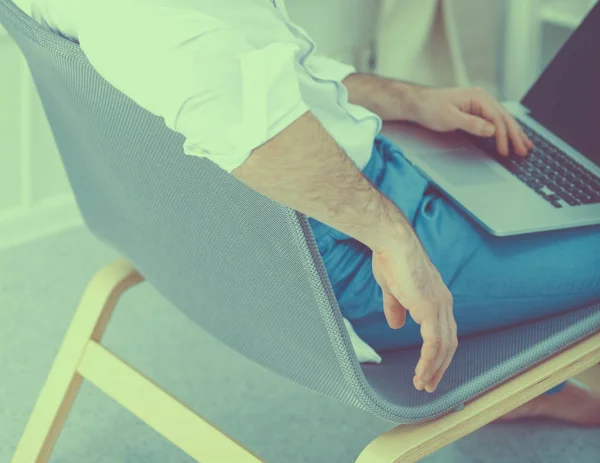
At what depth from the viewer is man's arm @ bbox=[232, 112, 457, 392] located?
2.27 feet

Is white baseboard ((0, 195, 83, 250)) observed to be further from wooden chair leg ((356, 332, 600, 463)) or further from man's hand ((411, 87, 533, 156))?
wooden chair leg ((356, 332, 600, 463))

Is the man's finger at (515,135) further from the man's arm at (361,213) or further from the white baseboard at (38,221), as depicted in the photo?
the white baseboard at (38,221)

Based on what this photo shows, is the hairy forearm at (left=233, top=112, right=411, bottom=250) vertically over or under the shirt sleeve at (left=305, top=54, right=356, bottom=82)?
over

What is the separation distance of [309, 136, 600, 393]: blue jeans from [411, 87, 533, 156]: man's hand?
0.22 m

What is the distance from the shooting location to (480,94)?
3.89 feet

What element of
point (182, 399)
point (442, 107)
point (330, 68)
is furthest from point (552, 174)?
point (182, 399)

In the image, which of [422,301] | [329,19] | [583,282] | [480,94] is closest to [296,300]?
[422,301]

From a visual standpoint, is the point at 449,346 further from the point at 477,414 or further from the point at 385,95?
the point at 385,95

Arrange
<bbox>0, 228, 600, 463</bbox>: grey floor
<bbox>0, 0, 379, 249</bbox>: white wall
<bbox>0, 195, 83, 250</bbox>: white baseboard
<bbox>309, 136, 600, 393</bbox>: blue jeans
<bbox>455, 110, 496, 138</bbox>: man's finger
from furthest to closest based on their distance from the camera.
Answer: <bbox>0, 195, 83, 250</bbox>: white baseboard
<bbox>0, 0, 379, 249</bbox>: white wall
<bbox>0, 228, 600, 463</bbox>: grey floor
<bbox>455, 110, 496, 138</bbox>: man's finger
<bbox>309, 136, 600, 393</bbox>: blue jeans

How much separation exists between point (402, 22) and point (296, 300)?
1.33 meters

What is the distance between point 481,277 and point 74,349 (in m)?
0.56

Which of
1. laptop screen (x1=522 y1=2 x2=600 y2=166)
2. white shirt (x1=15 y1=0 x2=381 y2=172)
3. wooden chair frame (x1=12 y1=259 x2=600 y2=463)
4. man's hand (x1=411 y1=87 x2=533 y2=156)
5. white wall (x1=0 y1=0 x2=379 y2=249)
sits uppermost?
white shirt (x1=15 y1=0 x2=381 y2=172)

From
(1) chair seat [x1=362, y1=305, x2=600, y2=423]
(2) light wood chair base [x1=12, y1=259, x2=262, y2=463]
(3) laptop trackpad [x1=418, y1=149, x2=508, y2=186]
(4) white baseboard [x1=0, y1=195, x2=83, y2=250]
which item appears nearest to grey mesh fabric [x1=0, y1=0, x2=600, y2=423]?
(1) chair seat [x1=362, y1=305, x2=600, y2=423]

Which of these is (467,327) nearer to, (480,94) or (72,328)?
(480,94)
